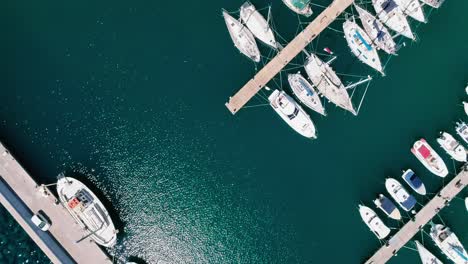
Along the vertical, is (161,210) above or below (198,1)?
below

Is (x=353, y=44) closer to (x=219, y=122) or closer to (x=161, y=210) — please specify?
(x=219, y=122)

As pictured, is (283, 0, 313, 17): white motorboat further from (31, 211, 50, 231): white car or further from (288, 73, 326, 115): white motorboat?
(31, 211, 50, 231): white car

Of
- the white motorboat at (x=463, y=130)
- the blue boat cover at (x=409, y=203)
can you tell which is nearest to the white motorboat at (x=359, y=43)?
the white motorboat at (x=463, y=130)

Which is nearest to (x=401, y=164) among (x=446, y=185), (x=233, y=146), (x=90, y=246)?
(x=446, y=185)

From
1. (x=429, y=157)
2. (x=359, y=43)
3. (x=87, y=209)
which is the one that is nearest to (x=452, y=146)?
(x=429, y=157)

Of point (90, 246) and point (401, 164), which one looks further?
point (401, 164)

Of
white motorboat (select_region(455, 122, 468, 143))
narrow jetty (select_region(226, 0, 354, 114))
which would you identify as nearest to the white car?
narrow jetty (select_region(226, 0, 354, 114))

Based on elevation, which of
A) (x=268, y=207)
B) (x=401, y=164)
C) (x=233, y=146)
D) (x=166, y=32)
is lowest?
(x=401, y=164)
